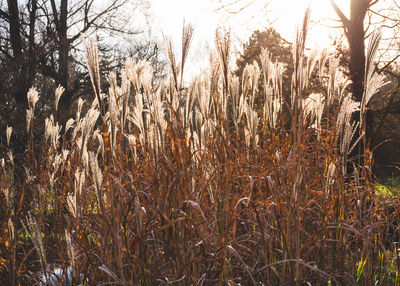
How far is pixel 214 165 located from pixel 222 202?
36cm

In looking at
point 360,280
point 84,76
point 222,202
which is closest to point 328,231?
point 360,280

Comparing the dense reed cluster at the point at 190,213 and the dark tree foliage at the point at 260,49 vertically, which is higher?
the dark tree foliage at the point at 260,49

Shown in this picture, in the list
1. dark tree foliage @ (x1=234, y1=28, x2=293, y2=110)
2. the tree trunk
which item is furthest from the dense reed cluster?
dark tree foliage @ (x1=234, y1=28, x2=293, y2=110)

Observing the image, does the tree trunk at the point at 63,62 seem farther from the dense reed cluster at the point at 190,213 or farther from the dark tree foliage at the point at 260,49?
the dense reed cluster at the point at 190,213

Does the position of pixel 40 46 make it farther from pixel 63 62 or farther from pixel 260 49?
pixel 260 49

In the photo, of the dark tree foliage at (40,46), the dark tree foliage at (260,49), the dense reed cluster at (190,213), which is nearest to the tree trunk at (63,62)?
the dark tree foliage at (40,46)

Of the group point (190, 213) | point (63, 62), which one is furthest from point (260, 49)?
point (190, 213)

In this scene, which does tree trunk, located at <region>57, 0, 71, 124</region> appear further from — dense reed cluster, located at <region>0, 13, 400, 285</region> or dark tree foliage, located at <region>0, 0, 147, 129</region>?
dense reed cluster, located at <region>0, 13, 400, 285</region>

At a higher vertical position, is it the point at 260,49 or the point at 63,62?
the point at 260,49

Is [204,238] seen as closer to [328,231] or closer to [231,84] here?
[328,231]

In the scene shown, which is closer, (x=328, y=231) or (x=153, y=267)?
(x=153, y=267)

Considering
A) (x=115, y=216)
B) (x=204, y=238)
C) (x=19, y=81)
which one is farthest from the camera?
(x=19, y=81)

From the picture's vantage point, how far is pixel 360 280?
1989 millimetres

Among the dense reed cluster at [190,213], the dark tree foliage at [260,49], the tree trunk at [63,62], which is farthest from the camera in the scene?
the dark tree foliage at [260,49]
